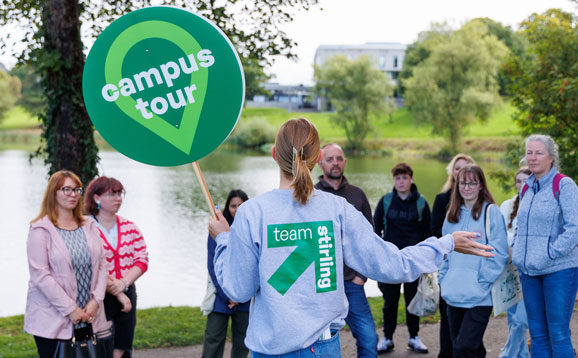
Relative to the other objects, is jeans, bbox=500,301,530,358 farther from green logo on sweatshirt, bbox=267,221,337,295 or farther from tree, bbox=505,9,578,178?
tree, bbox=505,9,578,178

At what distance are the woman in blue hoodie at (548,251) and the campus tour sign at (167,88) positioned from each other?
8.94 ft

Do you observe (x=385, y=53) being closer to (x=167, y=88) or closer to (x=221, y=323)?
(x=221, y=323)

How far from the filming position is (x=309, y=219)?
2.45 metres

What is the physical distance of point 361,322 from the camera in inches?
189

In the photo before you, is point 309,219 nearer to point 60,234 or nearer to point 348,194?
point 60,234

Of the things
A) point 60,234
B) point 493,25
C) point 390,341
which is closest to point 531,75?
point 390,341

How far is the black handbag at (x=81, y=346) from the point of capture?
13.2 ft

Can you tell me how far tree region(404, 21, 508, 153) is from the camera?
4650 cm

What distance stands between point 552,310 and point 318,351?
272cm

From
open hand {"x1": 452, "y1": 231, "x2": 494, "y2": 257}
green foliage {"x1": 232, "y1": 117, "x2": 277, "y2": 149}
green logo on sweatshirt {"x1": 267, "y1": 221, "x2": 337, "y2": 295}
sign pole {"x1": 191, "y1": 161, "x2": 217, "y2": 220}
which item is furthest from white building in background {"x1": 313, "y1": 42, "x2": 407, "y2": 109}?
green logo on sweatshirt {"x1": 267, "y1": 221, "x2": 337, "y2": 295}

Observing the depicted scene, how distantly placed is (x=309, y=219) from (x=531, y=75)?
927cm

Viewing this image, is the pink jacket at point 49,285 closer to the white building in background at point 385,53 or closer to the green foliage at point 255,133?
the green foliage at point 255,133

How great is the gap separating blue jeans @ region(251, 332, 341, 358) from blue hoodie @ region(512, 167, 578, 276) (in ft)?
8.31

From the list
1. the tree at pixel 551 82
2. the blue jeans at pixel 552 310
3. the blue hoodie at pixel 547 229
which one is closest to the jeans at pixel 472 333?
the blue jeans at pixel 552 310
